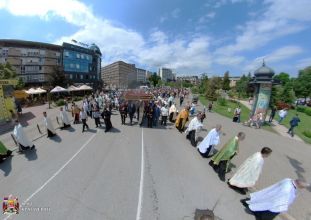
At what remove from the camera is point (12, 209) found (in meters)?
4.76

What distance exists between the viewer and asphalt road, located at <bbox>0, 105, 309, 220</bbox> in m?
4.75

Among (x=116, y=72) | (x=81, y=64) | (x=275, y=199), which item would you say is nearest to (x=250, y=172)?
(x=275, y=199)

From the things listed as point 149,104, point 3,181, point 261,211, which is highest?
point 149,104

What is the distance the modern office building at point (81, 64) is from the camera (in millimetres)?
56656

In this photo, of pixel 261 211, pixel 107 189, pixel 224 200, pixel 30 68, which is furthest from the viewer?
pixel 30 68

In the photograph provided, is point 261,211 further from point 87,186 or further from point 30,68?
point 30,68

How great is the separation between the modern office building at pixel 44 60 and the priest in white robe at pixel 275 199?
4810cm

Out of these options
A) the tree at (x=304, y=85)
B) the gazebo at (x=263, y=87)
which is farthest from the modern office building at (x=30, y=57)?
the tree at (x=304, y=85)

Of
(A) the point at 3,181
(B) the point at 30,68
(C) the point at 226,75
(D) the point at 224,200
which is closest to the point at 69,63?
(B) the point at 30,68

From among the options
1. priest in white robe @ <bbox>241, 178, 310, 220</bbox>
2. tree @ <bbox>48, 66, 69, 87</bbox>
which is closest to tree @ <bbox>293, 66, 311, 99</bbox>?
tree @ <bbox>48, 66, 69, 87</bbox>

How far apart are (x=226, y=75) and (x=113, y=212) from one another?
6903 centimetres

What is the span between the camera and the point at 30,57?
51.7m

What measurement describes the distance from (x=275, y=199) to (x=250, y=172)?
3.95ft

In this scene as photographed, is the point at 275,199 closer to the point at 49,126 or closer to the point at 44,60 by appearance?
the point at 49,126
